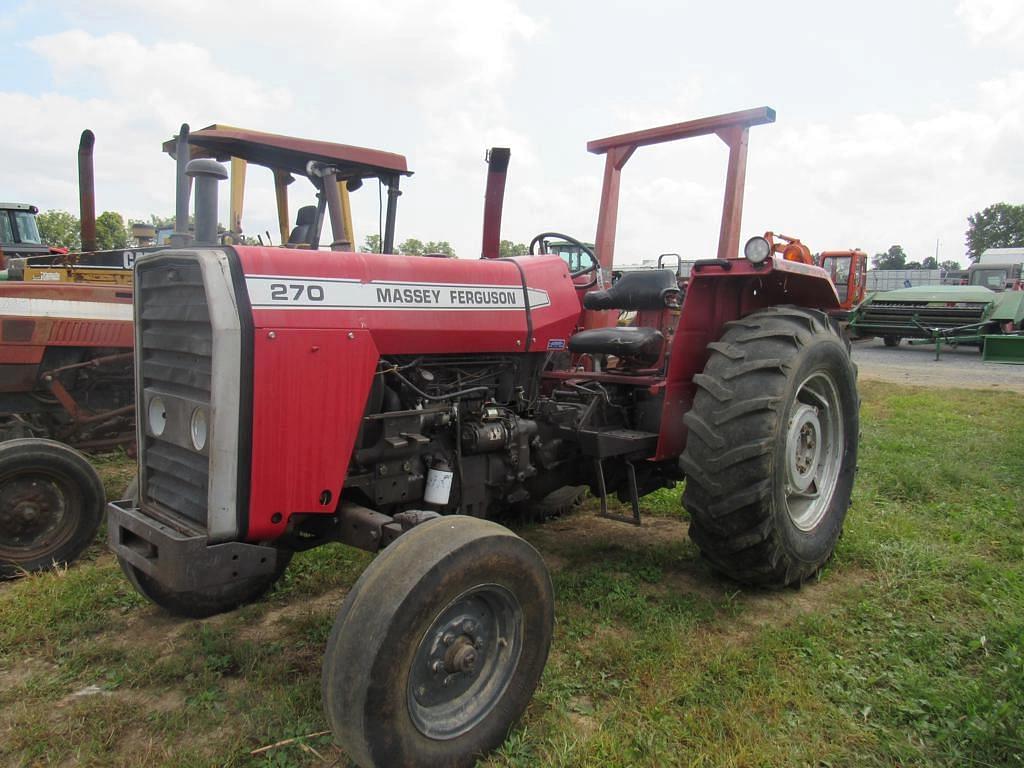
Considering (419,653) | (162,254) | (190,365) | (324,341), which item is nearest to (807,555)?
(419,653)

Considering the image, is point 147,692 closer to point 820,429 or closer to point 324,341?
point 324,341

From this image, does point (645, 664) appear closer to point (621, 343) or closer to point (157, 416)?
point (621, 343)

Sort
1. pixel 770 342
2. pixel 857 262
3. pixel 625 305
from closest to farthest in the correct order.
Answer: pixel 770 342
pixel 625 305
pixel 857 262

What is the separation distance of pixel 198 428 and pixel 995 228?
204 feet

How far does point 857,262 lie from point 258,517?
16613mm

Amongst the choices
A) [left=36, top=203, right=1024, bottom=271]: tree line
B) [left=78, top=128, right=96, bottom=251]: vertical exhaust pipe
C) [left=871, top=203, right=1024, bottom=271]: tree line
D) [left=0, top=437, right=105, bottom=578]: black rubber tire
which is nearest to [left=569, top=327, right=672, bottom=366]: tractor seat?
[left=0, top=437, right=105, bottom=578]: black rubber tire

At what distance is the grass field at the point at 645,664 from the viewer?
2252 mm

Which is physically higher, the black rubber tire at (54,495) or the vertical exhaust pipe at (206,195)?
the vertical exhaust pipe at (206,195)

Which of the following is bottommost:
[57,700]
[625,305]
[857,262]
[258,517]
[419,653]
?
[57,700]

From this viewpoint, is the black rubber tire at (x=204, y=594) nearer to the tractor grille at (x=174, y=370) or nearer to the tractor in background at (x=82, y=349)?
the tractor grille at (x=174, y=370)

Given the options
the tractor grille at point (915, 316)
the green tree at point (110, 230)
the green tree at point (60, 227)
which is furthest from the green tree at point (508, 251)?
the green tree at point (60, 227)

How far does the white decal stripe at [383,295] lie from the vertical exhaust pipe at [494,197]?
2.63 feet

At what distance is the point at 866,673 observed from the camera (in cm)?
265

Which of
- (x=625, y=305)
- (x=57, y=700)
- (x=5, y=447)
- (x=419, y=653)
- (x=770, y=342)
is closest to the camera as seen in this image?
(x=419, y=653)
